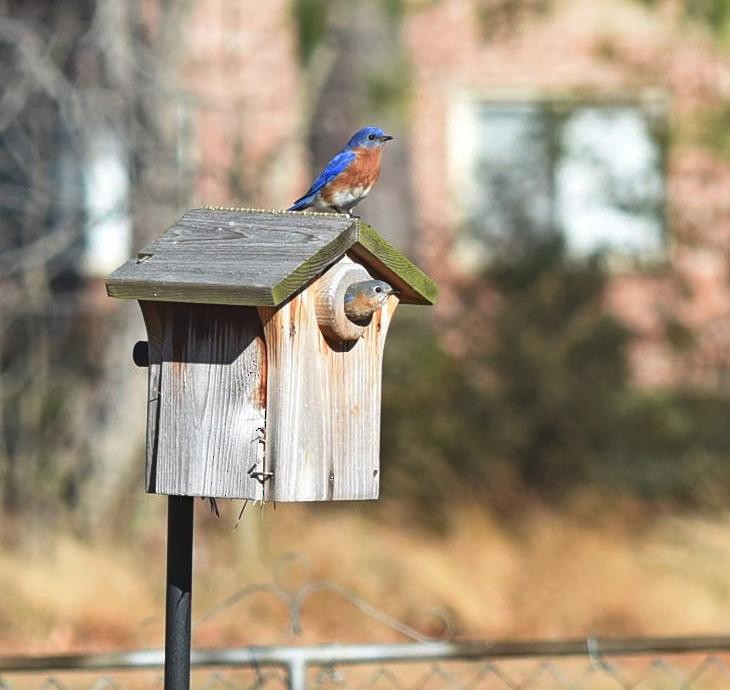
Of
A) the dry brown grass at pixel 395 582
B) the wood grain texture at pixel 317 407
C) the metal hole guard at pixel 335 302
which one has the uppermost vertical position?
the metal hole guard at pixel 335 302

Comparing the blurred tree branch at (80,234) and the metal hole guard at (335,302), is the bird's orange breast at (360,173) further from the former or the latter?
the blurred tree branch at (80,234)

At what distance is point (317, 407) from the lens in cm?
307

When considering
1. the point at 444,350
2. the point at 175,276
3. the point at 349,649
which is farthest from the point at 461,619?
the point at 175,276

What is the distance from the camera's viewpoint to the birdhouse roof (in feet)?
9.13

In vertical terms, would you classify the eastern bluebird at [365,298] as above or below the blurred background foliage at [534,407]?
above

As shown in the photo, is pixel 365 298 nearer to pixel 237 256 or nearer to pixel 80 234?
pixel 237 256

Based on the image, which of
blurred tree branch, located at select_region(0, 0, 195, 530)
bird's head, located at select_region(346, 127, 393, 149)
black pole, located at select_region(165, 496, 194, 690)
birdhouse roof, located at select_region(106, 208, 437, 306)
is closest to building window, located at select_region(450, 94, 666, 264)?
blurred tree branch, located at select_region(0, 0, 195, 530)

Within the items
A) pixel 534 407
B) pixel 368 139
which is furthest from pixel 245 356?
pixel 534 407

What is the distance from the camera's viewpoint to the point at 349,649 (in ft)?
13.3

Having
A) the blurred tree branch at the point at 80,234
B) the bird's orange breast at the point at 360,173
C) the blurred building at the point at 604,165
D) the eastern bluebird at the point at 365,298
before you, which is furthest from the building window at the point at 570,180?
the eastern bluebird at the point at 365,298

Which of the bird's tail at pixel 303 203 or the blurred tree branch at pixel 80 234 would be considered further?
the blurred tree branch at pixel 80 234

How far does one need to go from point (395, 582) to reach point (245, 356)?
4.96 meters

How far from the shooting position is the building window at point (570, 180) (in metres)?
10.2

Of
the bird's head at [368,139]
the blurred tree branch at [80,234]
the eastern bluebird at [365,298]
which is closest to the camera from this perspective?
the eastern bluebird at [365,298]
